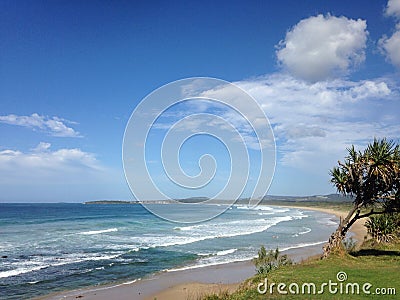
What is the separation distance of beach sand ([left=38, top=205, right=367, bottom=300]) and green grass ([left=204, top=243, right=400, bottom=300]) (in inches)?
109

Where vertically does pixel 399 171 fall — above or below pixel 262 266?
above

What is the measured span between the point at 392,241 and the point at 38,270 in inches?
834

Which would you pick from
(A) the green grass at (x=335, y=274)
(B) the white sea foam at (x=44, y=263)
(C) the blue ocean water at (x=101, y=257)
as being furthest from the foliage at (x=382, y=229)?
(B) the white sea foam at (x=44, y=263)

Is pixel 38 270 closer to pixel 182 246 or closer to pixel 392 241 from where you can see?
pixel 182 246

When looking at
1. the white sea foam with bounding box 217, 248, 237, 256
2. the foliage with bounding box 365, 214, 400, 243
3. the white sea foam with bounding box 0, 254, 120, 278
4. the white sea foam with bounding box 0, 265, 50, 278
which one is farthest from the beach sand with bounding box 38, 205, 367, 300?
the foliage with bounding box 365, 214, 400, 243

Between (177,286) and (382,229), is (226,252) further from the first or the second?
(382,229)

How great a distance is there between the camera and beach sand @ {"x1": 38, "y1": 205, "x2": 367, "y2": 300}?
16562 mm

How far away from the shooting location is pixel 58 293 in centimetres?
1734

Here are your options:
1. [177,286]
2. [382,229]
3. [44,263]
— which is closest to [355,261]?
[382,229]

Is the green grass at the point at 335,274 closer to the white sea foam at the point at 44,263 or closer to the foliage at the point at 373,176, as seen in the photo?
the foliage at the point at 373,176

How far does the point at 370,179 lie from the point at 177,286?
10.7m

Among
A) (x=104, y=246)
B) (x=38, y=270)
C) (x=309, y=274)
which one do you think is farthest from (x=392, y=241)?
(x=104, y=246)

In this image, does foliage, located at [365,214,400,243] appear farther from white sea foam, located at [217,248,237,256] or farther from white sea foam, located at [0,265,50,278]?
white sea foam, located at [0,265,50,278]

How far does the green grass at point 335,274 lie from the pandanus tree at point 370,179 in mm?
1600
